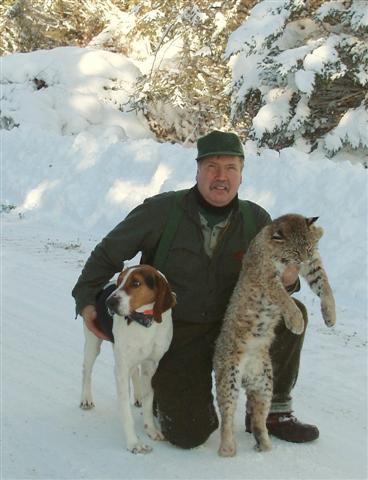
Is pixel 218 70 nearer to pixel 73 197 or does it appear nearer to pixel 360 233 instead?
pixel 73 197

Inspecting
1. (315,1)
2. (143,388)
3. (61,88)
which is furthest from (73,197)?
(143,388)

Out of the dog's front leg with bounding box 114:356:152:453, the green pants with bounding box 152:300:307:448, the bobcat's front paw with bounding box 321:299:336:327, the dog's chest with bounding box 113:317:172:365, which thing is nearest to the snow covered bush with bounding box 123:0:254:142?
the green pants with bounding box 152:300:307:448

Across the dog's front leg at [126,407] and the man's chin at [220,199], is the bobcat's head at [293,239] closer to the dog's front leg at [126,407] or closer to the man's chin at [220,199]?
the man's chin at [220,199]

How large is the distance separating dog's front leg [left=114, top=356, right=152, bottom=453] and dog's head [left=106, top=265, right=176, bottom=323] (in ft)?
1.29

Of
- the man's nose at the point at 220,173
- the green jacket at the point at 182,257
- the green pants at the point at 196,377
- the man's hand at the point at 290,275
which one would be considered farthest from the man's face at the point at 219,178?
the green pants at the point at 196,377

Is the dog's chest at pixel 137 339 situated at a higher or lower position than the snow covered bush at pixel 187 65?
lower

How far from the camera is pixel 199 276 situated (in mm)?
4160

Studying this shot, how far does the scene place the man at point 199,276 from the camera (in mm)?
4078

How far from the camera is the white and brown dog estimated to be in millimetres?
3602

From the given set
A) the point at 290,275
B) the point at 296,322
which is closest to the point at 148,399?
the point at 296,322

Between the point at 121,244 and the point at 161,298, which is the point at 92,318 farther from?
the point at 161,298

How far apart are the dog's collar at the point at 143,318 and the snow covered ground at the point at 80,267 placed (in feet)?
2.75

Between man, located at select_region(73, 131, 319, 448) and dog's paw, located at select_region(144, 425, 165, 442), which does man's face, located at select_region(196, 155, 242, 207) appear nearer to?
man, located at select_region(73, 131, 319, 448)

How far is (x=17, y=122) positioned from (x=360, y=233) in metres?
12.4
